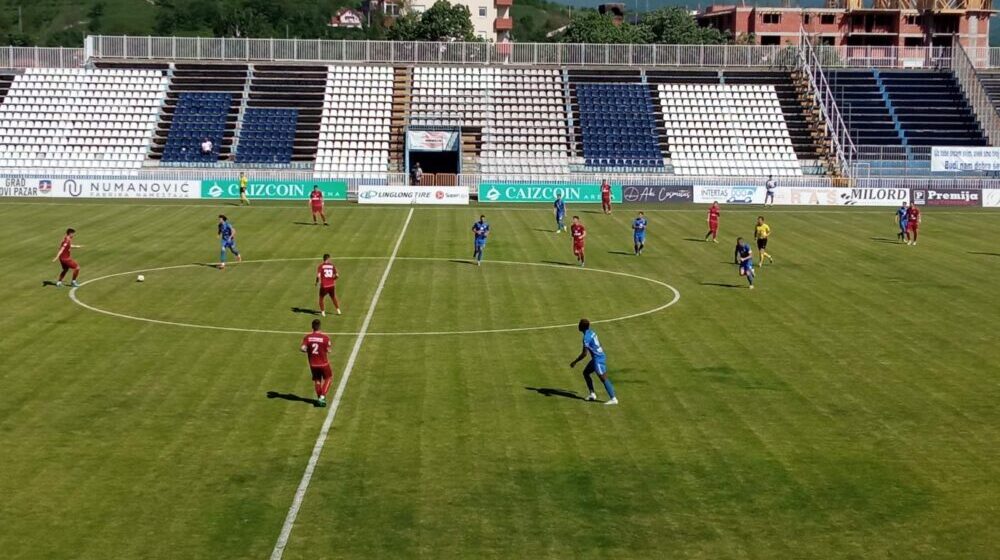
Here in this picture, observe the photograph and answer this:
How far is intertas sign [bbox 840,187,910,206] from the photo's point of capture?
8031 centimetres

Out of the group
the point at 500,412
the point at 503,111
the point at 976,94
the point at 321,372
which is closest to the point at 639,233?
the point at 500,412

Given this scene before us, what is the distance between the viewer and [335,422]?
26078mm

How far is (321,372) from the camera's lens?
27000 millimetres

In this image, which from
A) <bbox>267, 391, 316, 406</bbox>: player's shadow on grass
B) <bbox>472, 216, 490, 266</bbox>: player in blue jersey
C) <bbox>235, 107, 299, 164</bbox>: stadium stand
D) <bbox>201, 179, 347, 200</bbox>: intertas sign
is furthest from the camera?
<bbox>235, 107, 299, 164</bbox>: stadium stand

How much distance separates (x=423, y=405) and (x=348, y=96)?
71952 mm

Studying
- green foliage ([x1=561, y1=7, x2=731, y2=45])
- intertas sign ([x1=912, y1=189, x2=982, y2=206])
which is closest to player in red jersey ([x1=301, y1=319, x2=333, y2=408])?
intertas sign ([x1=912, y1=189, x2=982, y2=206])

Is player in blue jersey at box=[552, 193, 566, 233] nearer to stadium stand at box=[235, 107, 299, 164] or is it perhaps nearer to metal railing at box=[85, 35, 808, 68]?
stadium stand at box=[235, 107, 299, 164]

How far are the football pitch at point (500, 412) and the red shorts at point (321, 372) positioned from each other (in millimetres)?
703

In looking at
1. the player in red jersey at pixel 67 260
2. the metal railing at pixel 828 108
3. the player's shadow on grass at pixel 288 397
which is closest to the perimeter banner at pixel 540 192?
the metal railing at pixel 828 108

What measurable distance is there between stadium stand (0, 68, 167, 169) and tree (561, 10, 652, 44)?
3297 inches

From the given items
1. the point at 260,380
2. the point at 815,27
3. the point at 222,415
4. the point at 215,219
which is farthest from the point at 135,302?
the point at 815,27

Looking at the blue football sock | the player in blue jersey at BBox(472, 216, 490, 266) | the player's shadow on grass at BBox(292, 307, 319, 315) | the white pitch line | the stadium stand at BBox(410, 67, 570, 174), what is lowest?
the white pitch line

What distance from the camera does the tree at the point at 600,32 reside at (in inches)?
6683

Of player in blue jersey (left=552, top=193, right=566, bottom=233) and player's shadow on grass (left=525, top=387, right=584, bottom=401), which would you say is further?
player in blue jersey (left=552, top=193, right=566, bottom=233)
